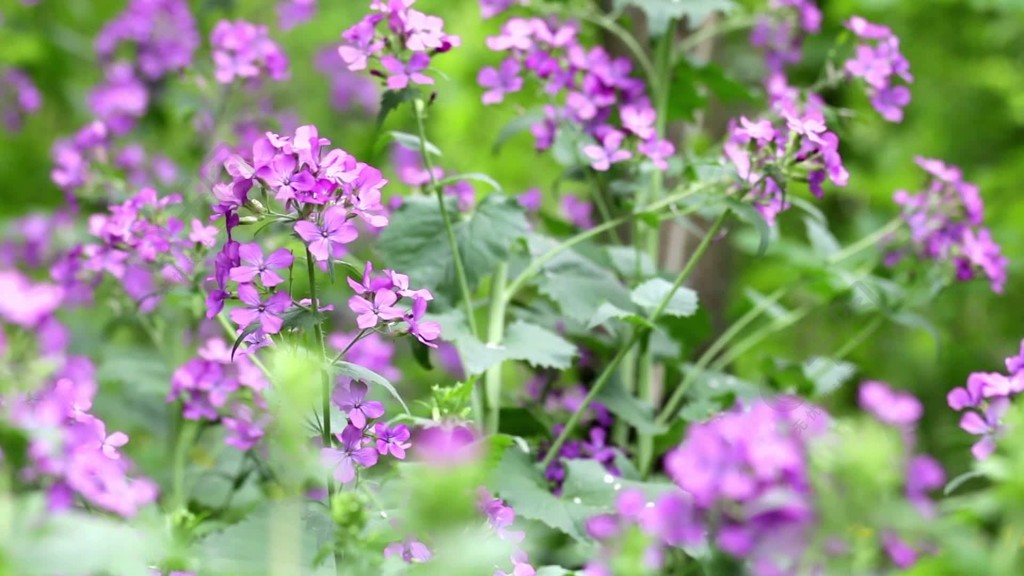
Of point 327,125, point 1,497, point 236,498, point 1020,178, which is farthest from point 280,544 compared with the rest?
point 327,125

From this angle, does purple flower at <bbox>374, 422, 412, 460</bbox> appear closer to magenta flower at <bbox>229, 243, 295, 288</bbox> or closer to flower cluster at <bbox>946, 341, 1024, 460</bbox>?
magenta flower at <bbox>229, 243, 295, 288</bbox>

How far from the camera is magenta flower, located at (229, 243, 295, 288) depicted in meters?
1.29

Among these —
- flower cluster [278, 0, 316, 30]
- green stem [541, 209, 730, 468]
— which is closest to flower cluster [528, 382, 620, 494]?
green stem [541, 209, 730, 468]

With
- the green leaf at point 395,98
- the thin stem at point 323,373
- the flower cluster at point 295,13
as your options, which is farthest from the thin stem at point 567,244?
the flower cluster at point 295,13

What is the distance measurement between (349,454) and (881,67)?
4.25ft

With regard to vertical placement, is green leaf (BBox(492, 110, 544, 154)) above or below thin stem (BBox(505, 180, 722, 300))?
above

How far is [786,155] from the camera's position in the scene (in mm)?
1608

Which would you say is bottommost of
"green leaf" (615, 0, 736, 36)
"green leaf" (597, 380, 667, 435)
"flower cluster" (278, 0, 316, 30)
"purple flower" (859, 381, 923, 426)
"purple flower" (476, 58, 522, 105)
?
"green leaf" (597, 380, 667, 435)

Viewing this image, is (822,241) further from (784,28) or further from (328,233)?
(328,233)

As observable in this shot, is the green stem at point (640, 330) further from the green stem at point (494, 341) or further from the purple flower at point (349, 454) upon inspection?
the purple flower at point (349, 454)

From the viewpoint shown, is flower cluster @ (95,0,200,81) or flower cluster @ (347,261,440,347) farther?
flower cluster @ (95,0,200,81)

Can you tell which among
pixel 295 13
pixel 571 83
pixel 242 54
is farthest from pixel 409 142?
pixel 295 13

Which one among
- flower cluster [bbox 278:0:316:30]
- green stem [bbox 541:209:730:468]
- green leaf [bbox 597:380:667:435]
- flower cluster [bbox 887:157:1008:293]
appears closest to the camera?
green stem [bbox 541:209:730:468]

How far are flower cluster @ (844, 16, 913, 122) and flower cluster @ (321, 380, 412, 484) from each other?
1.18m
